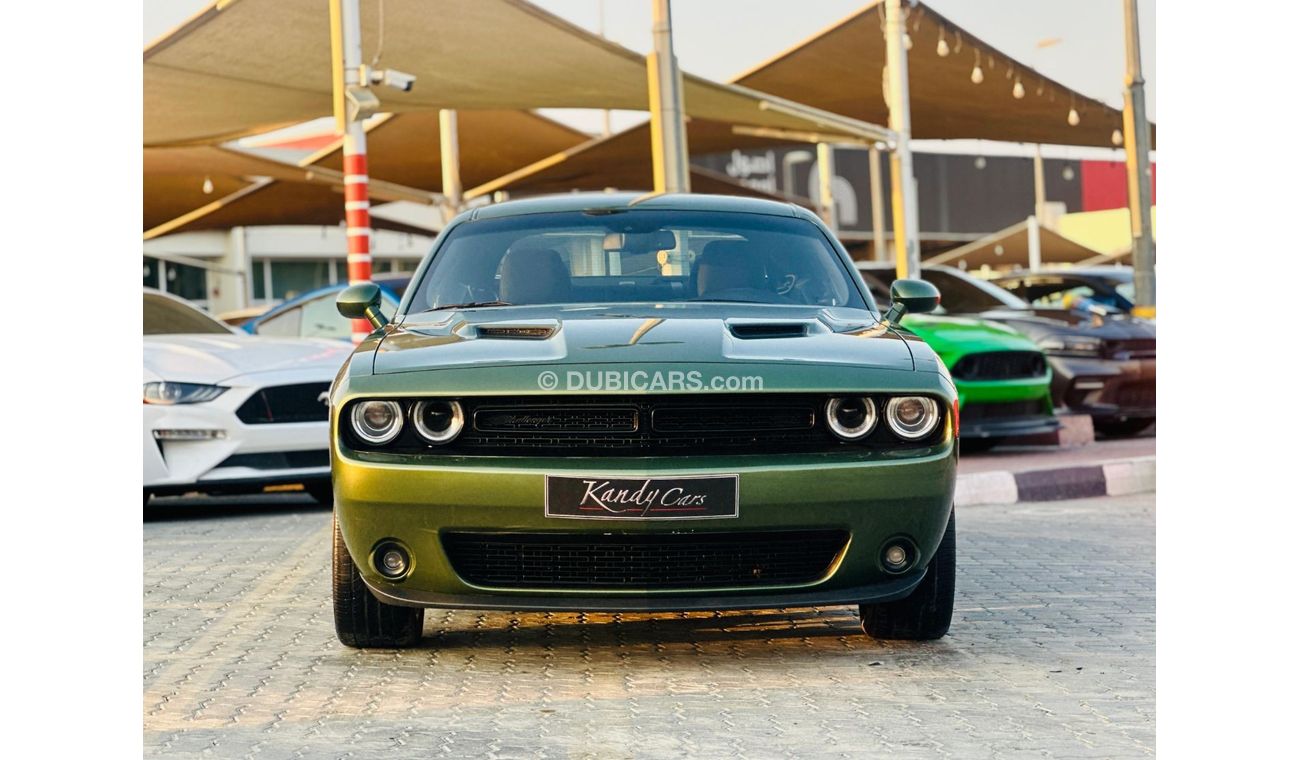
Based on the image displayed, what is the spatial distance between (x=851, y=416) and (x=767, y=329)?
1.42 ft

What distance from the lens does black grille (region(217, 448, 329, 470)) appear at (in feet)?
29.3

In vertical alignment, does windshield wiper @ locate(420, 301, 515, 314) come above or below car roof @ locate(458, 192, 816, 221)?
below

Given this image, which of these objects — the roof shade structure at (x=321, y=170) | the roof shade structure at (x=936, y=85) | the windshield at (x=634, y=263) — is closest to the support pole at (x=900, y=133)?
the roof shade structure at (x=936, y=85)

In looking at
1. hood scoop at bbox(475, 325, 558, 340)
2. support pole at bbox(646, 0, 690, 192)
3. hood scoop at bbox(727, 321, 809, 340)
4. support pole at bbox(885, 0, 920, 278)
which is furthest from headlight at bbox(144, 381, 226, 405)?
support pole at bbox(885, 0, 920, 278)

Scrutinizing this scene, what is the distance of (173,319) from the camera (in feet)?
34.9

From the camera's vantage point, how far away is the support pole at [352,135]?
44.6 ft

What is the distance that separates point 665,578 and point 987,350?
7.33 m

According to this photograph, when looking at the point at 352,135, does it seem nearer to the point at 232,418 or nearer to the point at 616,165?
the point at 232,418

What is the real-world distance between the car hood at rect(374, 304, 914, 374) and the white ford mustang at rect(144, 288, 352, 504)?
12.4ft

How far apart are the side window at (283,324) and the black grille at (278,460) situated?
3648mm

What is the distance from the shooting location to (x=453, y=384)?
15.1ft

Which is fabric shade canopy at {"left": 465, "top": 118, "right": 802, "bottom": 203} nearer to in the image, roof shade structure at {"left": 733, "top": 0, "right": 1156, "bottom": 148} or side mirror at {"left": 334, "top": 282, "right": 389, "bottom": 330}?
roof shade structure at {"left": 733, "top": 0, "right": 1156, "bottom": 148}

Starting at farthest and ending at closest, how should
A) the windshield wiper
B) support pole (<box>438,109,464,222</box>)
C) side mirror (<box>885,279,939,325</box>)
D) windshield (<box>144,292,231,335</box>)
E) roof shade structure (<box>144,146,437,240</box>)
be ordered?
support pole (<box>438,109,464,222</box>), roof shade structure (<box>144,146,437,240</box>), windshield (<box>144,292,231,335</box>), side mirror (<box>885,279,939,325</box>), the windshield wiper
